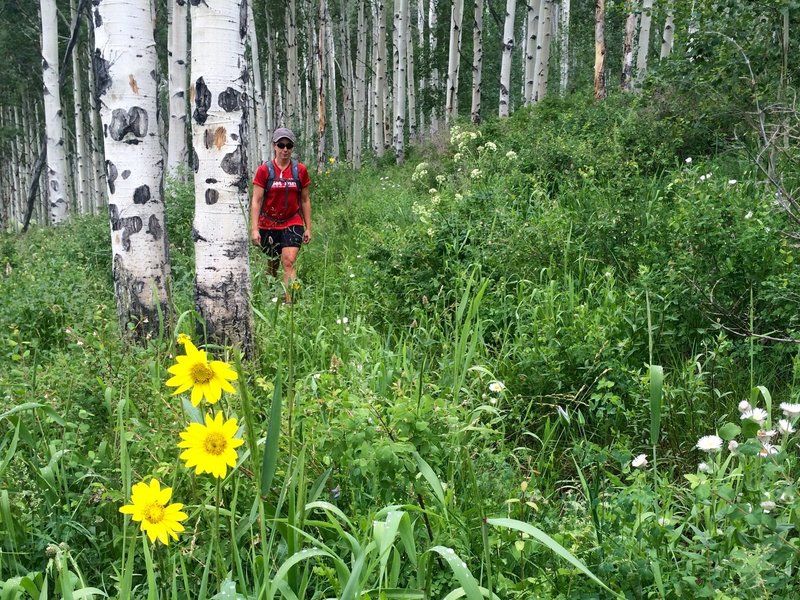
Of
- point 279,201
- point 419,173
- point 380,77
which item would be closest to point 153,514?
point 279,201

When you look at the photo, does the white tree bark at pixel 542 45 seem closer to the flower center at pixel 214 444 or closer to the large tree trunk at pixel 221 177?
the large tree trunk at pixel 221 177

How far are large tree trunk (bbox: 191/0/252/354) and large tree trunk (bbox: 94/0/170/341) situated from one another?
0.66m

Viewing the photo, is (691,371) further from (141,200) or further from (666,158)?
(666,158)

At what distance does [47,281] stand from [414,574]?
4534mm

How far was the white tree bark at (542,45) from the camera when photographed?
12987 mm

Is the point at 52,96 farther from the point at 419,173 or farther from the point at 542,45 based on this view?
the point at 542,45

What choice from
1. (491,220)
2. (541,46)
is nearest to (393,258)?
(491,220)

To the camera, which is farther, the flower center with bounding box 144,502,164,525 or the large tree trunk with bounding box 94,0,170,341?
the large tree trunk with bounding box 94,0,170,341

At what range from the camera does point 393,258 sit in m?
4.70

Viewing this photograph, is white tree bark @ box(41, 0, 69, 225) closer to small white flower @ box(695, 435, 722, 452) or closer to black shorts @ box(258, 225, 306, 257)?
black shorts @ box(258, 225, 306, 257)

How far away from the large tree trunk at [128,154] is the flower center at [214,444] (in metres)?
3.08

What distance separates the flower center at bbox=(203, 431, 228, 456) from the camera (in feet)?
3.81

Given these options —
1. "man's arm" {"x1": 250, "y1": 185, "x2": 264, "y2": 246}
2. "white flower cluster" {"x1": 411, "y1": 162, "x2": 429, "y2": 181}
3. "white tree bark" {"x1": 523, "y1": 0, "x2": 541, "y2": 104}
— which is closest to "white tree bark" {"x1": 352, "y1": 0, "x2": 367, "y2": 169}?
"white tree bark" {"x1": 523, "y1": 0, "x2": 541, "y2": 104}

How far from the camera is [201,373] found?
3.92 feet
